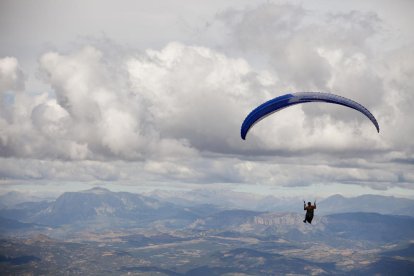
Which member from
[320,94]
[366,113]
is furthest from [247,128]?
[366,113]

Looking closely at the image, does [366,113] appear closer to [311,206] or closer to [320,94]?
[320,94]

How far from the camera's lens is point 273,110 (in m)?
58.1

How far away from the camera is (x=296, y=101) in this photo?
185ft

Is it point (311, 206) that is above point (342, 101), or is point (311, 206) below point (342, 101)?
below

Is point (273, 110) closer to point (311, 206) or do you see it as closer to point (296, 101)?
point (296, 101)

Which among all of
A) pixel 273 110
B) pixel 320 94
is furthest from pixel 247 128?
pixel 320 94

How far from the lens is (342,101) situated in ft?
181

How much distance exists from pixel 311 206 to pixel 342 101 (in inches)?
571

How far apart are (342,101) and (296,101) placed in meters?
5.95

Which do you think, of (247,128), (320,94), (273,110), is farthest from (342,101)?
(247,128)

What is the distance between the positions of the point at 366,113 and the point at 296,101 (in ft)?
30.9

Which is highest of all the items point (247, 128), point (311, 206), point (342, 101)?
point (342, 101)

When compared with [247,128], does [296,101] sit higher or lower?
higher

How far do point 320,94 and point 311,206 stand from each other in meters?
15.0
